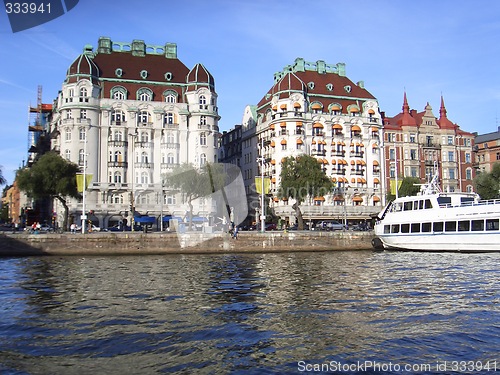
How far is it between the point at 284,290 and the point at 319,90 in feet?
310

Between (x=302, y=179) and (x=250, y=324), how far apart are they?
66838 millimetres

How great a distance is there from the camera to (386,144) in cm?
11825

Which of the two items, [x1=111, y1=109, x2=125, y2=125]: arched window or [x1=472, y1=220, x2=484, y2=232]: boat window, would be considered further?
[x1=111, y1=109, x2=125, y2=125]: arched window

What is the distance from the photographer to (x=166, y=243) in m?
62.5

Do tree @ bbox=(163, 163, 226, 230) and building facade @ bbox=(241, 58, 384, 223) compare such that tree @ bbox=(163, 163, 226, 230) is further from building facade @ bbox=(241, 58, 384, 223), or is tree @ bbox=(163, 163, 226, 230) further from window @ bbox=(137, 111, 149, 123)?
building facade @ bbox=(241, 58, 384, 223)

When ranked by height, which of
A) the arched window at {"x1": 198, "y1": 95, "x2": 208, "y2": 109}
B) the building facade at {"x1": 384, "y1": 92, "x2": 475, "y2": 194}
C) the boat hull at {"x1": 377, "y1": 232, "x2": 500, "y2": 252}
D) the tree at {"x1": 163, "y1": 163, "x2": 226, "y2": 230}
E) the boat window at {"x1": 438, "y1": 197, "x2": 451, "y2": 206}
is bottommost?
the boat hull at {"x1": 377, "y1": 232, "x2": 500, "y2": 252}

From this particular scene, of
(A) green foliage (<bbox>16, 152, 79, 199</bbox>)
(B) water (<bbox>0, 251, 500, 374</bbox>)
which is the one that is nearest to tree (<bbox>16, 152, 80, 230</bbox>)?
(A) green foliage (<bbox>16, 152, 79, 199</bbox>)

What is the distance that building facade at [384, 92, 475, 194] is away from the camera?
387 ft

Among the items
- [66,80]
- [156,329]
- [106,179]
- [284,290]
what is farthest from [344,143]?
[156,329]

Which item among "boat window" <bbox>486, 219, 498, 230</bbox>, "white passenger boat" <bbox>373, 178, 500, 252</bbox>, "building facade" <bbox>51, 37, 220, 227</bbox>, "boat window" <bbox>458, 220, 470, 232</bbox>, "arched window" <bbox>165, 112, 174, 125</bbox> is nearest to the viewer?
"boat window" <bbox>486, 219, 498, 230</bbox>

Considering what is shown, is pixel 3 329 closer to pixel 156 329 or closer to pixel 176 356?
pixel 156 329

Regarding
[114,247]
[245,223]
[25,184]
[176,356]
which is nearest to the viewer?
[176,356]

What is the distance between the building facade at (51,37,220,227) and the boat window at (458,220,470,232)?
4832 centimetres

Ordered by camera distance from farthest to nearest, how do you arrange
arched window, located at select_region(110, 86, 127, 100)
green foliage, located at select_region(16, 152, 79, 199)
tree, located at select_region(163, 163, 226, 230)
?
arched window, located at select_region(110, 86, 127, 100) → green foliage, located at select_region(16, 152, 79, 199) → tree, located at select_region(163, 163, 226, 230)
